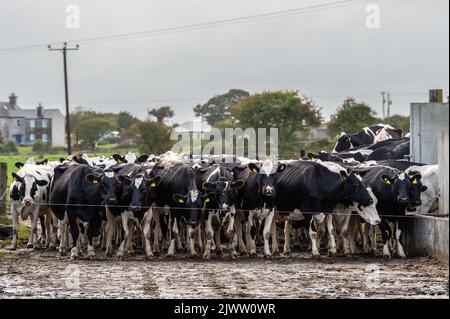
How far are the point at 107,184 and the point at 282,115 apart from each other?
5181 cm

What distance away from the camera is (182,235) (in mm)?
26047

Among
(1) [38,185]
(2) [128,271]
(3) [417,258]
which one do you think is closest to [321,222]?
(3) [417,258]

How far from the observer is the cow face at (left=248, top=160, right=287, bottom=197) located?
77.7 feet

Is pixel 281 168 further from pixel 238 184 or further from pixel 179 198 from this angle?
pixel 179 198

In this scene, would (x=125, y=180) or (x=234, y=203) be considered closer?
(x=234, y=203)

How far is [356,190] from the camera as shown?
23906 mm

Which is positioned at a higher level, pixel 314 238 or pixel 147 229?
pixel 147 229

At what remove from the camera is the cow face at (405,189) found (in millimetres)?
23438

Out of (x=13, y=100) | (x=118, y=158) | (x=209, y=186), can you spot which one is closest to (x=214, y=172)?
(x=209, y=186)


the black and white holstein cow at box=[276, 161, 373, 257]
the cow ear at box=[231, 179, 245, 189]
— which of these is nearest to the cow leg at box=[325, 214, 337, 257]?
the black and white holstein cow at box=[276, 161, 373, 257]

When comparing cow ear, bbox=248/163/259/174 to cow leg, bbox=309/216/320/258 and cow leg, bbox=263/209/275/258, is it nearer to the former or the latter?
cow leg, bbox=263/209/275/258

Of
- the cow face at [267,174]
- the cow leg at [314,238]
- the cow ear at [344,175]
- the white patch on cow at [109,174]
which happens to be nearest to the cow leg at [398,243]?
the cow ear at [344,175]

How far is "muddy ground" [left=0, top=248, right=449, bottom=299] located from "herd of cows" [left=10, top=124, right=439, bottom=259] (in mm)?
807

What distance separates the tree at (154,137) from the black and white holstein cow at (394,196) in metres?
50.5
